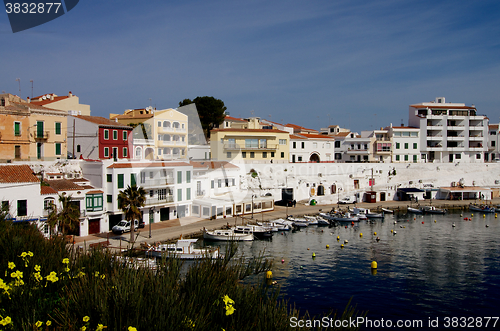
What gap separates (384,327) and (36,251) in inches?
782

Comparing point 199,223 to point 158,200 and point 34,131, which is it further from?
point 34,131

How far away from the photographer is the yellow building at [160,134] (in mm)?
59281

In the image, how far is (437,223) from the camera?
54781mm

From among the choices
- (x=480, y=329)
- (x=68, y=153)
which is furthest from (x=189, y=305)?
(x=68, y=153)

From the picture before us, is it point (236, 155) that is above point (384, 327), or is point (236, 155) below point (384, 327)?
above

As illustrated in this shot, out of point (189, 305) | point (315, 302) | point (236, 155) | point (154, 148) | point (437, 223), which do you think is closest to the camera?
point (189, 305)

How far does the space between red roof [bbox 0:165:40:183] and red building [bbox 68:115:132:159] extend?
1314 centimetres

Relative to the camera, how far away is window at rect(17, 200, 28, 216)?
110 ft

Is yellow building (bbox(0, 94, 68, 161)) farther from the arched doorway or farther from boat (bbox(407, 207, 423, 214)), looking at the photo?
boat (bbox(407, 207, 423, 214))

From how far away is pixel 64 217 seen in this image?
33.2 metres

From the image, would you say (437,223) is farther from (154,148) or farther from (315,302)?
(154,148)

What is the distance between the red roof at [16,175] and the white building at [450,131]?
74.0 m

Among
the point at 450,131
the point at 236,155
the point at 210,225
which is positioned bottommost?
the point at 210,225

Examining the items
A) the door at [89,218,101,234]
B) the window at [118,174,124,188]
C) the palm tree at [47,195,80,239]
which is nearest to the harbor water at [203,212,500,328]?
the window at [118,174,124,188]
